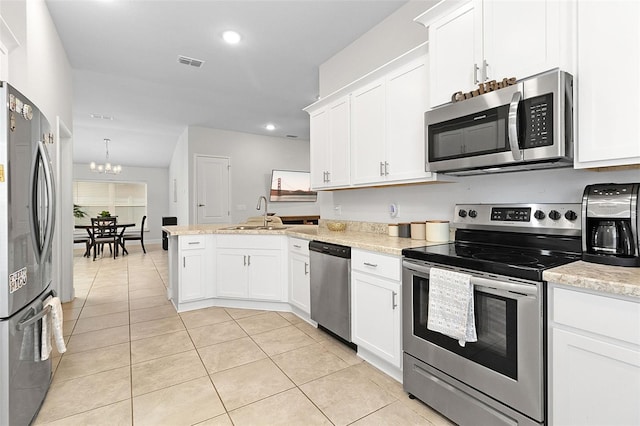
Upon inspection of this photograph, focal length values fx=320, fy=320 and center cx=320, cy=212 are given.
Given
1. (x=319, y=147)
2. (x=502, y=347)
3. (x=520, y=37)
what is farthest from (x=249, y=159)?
(x=502, y=347)

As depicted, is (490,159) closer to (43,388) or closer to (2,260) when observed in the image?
(2,260)

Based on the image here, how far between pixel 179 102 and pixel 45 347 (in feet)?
14.7

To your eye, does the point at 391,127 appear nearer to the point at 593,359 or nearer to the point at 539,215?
the point at 539,215

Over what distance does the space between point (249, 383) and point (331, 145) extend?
226 centimetres

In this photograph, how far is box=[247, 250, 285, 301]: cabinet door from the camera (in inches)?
135

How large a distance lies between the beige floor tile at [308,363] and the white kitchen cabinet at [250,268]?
38.1 inches

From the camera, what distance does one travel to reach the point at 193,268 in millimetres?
3537

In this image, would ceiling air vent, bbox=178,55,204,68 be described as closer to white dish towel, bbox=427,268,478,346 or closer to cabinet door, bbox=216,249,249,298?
cabinet door, bbox=216,249,249,298

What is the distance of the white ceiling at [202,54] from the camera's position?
2908 millimetres

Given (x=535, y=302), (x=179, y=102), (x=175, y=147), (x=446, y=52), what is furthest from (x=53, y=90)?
(x=175, y=147)

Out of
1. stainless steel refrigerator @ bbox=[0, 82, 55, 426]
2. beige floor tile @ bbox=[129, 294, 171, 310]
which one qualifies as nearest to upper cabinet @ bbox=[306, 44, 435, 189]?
stainless steel refrigerator @ bbox=[0, 82, 55, 426]

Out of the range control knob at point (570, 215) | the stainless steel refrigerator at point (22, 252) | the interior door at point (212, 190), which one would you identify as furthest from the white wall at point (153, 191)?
the range control knob at point (570, 215)

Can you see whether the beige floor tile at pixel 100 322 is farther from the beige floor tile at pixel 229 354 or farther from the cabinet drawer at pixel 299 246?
the cabinet drawer at pixel 299 246

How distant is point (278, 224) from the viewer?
413 cm
